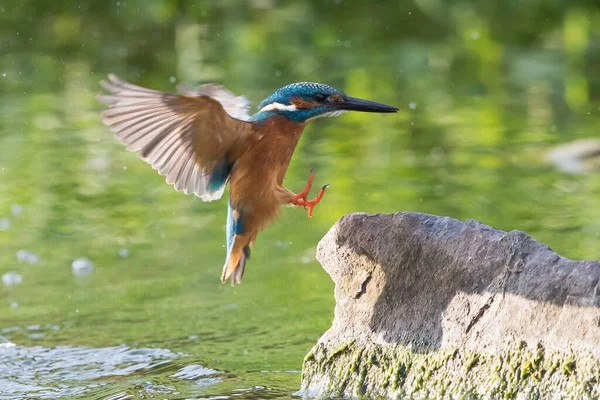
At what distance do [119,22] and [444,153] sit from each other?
6.32m

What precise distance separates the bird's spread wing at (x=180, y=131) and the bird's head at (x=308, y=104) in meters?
0.15

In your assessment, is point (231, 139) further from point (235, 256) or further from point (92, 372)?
point (92, 372)

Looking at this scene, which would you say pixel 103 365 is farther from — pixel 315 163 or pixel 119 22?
pixel 119 22

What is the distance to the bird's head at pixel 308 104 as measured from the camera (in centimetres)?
450

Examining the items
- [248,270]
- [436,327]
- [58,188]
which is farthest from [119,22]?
[436,327]

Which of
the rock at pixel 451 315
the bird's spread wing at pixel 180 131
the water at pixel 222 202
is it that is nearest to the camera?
the rock at pixel 451 315

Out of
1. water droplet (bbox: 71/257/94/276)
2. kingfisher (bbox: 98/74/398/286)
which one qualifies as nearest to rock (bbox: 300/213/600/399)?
kingfisher (bbox: 98/74/398/286)

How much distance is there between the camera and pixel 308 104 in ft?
14.9

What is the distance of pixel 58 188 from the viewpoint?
8211 mm

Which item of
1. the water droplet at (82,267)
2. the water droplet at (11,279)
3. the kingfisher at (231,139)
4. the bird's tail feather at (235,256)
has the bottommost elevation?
the water droplet at (11,279)

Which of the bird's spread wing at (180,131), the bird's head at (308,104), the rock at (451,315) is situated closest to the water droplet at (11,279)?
the bird's spread wing at (180,131)

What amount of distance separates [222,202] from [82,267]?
4.75ft

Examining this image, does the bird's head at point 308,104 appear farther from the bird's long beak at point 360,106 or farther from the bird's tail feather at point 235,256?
the bird's tail feather at point 235,256

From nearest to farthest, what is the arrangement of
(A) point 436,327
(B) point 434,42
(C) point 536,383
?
(C) point 536,383, (A) point 436,327, (B) point 434,42
